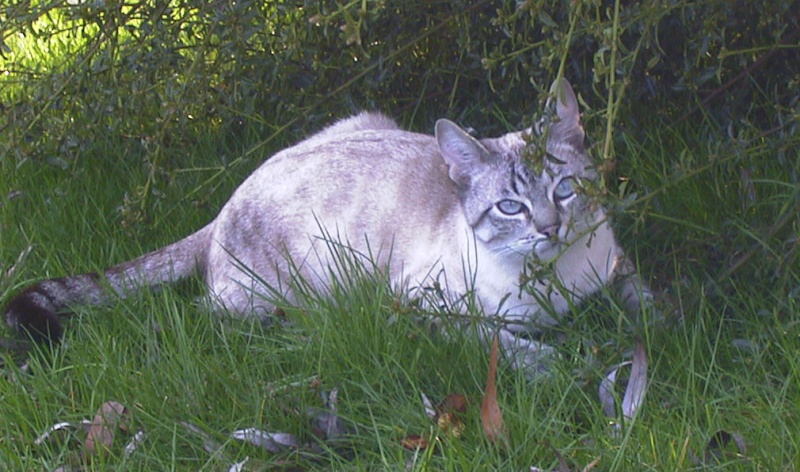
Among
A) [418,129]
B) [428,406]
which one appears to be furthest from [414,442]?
[418,129]

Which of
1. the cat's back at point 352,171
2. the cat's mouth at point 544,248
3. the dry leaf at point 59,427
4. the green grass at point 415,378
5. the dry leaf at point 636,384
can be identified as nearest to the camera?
the green grass at point 415,378

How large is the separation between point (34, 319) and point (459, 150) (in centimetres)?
159

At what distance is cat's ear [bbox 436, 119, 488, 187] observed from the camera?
400 cm

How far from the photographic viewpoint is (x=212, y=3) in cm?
457

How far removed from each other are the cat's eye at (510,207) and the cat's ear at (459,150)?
204 millimetres

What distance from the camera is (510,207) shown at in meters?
3.93

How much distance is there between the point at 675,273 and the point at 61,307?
219cm

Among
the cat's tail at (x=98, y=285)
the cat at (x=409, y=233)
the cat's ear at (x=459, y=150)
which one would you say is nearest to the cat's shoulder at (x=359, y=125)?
the cat at (x=409, y=233)

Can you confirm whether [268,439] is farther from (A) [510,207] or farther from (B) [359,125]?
(B) [359,125]

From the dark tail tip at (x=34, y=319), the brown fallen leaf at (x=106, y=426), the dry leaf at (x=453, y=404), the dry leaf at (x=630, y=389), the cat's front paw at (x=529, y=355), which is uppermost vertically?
the dark tail tip at (x=34, y=319)

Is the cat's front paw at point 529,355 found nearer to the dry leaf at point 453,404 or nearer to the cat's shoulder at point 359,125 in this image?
the dry leaf at point 453,404

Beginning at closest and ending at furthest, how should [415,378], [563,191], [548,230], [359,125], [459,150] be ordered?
[415,378] → [548,230] → [563,191] → [459,150] → [359,125]

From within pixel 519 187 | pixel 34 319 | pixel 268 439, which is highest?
pixel 34 319

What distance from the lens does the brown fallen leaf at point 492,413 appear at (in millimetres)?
3066
